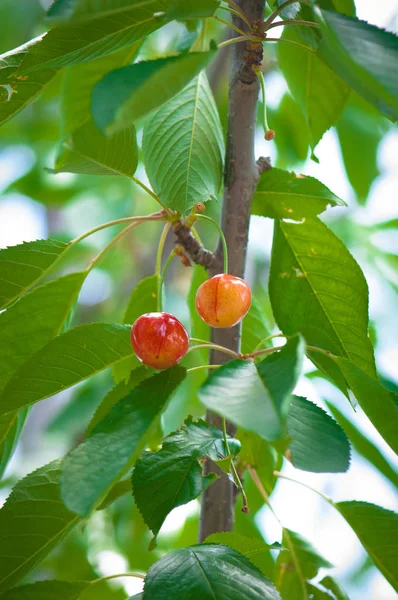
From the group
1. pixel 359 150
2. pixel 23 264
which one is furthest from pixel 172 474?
pixel 359 150

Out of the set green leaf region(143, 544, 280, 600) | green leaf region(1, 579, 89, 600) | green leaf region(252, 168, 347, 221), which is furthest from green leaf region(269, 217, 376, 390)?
green leaf region(1, 579, 89, 600)

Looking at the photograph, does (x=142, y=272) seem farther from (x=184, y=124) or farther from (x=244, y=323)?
(x=184, y=124)

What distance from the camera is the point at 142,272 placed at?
74.9 inches

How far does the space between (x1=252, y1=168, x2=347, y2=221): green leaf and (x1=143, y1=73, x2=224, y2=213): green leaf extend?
2.3 inches

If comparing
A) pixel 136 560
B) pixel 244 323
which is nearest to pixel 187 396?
pixel 136 560

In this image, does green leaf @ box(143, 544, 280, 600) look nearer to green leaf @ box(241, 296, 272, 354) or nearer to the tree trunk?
the tree trunk

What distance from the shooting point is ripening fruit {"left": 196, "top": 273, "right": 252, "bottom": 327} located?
0.62m

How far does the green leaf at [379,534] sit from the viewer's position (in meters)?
0.73

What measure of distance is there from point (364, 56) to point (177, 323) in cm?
29

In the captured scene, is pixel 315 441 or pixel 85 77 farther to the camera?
pixel 85 77

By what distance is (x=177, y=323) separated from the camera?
24.7 inches

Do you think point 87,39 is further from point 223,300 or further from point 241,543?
point 241,543

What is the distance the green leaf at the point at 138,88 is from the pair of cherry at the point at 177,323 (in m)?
0.22

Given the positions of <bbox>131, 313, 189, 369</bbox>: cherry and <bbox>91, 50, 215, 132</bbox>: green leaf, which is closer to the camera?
<bbox>91, 50, 215, 132</bbox>: green leaf
